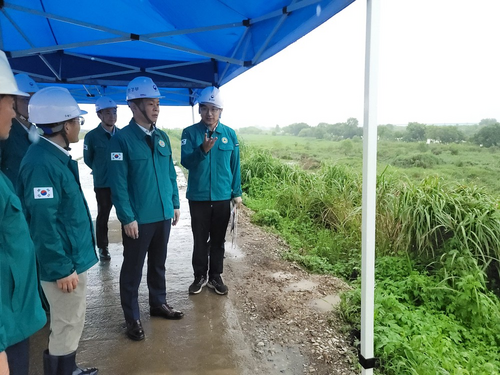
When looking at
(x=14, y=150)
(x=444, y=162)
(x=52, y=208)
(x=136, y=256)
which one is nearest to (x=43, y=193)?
(x=52, y=208)

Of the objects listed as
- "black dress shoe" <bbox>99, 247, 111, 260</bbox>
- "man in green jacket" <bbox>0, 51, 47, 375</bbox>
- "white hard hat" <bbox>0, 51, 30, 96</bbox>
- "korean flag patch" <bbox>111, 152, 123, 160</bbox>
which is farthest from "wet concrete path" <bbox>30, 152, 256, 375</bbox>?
"white hard hat" <bbox>0, 51, 30, 96</bbox>

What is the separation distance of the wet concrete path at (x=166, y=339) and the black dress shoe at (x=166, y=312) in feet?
0.18

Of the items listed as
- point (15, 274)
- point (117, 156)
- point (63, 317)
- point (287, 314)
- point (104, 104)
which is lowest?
point (287, 314)

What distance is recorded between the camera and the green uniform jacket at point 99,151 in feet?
14.0

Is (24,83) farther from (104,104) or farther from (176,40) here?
(176,40)

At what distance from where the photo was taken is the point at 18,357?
1.44m

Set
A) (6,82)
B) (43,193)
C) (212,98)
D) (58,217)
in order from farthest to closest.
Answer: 1. (212,98)
2. (58,217)
3. (43,193)
4. (6,82)

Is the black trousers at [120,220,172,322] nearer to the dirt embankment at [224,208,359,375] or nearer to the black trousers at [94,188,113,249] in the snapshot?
the dirt embankment at [224,208,359,375]

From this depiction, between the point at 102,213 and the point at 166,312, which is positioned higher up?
the point at 102,213

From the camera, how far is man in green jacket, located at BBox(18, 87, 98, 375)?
195 centimetres

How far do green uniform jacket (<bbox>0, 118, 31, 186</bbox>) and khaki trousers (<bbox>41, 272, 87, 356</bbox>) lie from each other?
4.10 ft

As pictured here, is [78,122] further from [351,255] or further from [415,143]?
[415,143]

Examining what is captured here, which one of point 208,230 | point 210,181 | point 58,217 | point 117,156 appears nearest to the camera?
point 58,217

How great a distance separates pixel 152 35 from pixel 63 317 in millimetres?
2386
